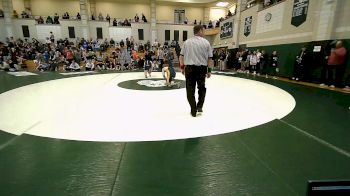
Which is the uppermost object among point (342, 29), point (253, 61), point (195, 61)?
point (342, 29)

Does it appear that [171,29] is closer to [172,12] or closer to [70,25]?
[172,12]

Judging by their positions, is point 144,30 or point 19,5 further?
point 144,30

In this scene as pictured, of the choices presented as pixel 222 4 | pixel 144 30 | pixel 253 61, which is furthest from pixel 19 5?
pixel 253 61

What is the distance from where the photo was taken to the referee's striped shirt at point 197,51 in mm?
3738

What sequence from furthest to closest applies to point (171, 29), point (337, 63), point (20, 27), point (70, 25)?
1. point (171, 29)
2. point (70, 25)
3. point (20, 27)
4. point (337, 63)

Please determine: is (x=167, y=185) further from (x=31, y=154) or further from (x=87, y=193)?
(x=31, y=154)

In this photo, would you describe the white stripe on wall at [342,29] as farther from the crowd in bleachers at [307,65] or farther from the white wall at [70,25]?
the white wall at [70,25]

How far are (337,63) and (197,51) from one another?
6.79 metres

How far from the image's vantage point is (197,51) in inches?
147

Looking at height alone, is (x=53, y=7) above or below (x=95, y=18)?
above

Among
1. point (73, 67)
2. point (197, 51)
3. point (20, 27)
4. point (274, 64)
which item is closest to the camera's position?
point (197, 51)

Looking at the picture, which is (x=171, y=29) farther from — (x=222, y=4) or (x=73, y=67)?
(x=73, y=67)

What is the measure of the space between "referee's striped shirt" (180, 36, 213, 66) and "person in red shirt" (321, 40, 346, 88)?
6.50 m

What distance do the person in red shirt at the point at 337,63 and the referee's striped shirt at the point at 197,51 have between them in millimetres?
6497
